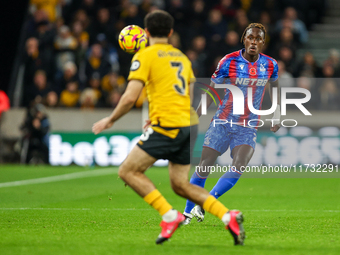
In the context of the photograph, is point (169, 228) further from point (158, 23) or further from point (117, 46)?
point (117, 46)

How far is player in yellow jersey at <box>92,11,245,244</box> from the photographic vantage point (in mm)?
5215

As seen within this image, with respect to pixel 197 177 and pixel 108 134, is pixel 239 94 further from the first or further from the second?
pixel 108 134

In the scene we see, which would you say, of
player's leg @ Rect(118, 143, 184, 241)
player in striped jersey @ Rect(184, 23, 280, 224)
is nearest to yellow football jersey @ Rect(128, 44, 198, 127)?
player's leg @ Rect(118, 143, 184, 241)

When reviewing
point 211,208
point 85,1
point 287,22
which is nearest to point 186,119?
point 211,208

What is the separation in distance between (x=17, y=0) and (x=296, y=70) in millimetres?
9824

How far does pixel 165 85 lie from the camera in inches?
208

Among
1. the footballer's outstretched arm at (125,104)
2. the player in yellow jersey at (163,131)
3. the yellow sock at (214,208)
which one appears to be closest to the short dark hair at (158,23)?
the player in yellow jersey at (163,131)

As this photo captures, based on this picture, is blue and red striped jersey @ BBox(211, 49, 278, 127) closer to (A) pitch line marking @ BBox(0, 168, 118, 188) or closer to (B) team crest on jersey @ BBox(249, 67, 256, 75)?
(B) team crest on jersey @ BBox(249, 67, 256, 75)

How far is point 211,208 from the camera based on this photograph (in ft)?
17.5

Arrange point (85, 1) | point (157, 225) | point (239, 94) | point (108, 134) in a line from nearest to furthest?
point (157, 225)
point (239, 94)
point (108, 134)
point (85, 1)

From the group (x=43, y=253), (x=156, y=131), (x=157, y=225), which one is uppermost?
(x=156, y=131)

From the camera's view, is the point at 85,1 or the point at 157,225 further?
the point at 85,1

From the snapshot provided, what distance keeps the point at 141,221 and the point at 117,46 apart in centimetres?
1205

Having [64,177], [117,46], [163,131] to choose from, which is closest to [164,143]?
[163,131]
